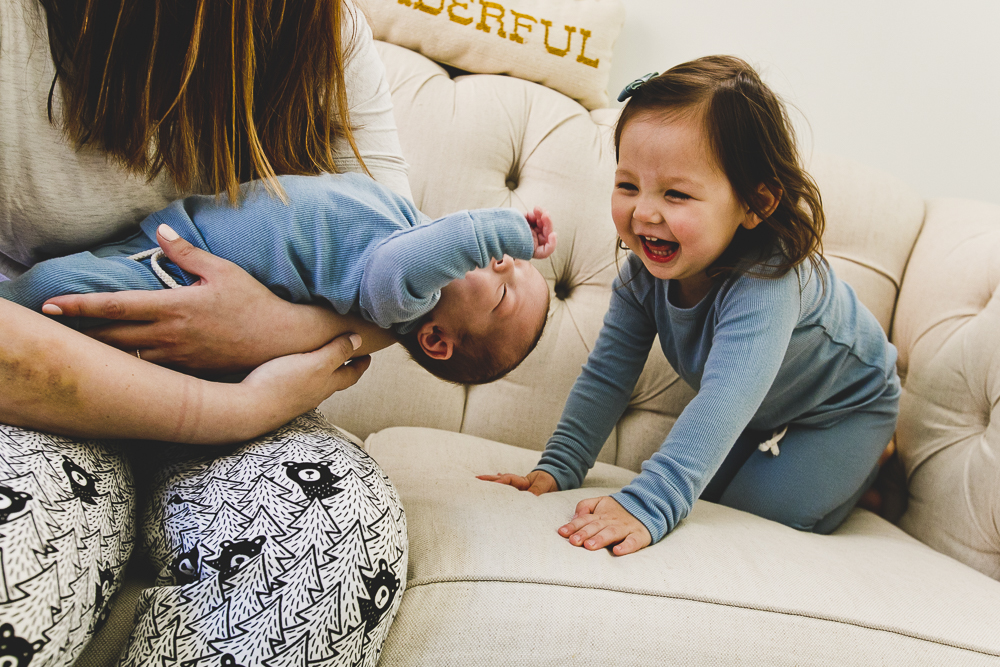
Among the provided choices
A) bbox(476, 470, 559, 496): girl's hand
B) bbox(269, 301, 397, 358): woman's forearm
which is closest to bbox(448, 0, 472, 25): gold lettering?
bbox(269, 301, 397, 358): woman's forearm

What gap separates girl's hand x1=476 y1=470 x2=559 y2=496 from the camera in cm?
88

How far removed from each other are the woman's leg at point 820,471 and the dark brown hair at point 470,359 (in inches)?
16.2

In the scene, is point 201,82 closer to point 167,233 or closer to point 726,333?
point 167,233

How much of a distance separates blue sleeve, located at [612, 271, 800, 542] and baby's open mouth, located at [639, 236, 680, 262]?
0.09 m

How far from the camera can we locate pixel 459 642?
59cm

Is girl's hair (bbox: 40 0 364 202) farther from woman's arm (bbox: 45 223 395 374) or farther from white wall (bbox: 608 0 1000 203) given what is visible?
white wall (bbox: 608 0 1000 203)

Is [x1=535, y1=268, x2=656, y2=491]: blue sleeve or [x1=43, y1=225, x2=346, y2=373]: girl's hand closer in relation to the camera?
[x1=43, y1=225, x2=346, y2=373]: girl's hand

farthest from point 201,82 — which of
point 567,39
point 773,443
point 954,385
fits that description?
point 954,385

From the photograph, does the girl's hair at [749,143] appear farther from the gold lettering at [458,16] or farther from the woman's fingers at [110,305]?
the woman's fingers at [110,305]

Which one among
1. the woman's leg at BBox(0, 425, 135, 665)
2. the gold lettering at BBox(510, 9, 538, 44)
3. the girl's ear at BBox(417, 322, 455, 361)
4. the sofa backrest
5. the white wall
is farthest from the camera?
the white wall

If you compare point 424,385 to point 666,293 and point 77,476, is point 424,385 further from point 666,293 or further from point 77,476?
point 77,476

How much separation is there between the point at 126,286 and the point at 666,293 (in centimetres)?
67

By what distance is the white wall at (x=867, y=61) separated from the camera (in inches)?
54.1

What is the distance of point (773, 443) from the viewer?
100 centimetres
